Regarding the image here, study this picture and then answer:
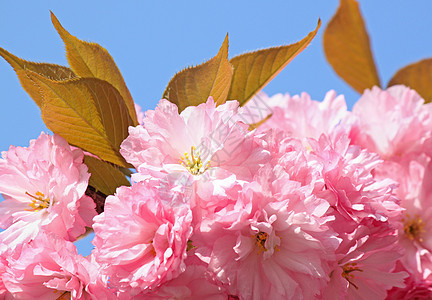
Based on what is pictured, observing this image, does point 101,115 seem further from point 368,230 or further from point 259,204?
point 368,230

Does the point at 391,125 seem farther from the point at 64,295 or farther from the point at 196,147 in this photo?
the point at 64,295

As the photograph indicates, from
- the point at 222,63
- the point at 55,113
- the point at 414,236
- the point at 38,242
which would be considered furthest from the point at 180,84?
the point at 414,236

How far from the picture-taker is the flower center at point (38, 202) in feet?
2.39

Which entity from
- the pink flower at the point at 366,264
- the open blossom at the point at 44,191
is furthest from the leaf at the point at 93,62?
the pink flower at the point at 366,264

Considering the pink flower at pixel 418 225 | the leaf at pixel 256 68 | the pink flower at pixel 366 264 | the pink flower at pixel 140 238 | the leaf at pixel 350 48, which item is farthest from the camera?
the leaf at pixel 350 48

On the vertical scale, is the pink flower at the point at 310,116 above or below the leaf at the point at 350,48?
below

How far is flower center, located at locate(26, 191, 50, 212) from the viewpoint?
73 cm

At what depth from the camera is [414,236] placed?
1.01m

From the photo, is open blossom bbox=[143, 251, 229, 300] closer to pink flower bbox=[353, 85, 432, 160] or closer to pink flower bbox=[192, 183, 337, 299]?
pink flower bbox=[192, 183, 337, 299]

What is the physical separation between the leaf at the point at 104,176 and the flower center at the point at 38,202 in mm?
78

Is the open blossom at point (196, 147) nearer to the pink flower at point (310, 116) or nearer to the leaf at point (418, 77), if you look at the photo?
the pink flower at point (310, 116)

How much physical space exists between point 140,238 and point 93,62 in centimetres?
33

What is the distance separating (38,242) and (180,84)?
32 centimetres

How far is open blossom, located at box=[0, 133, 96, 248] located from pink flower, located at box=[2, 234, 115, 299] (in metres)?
0.03
